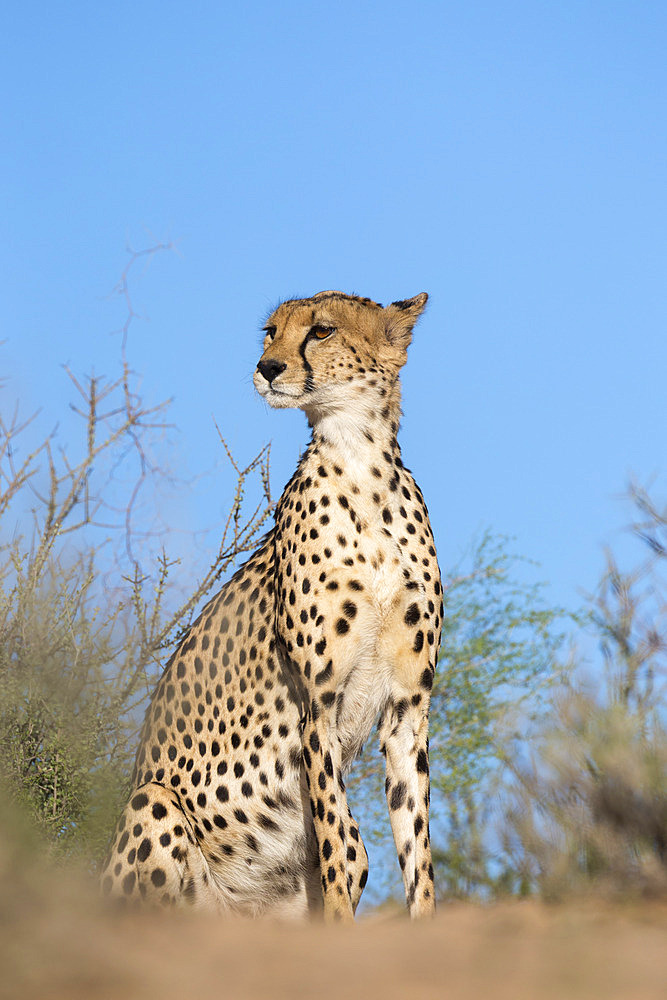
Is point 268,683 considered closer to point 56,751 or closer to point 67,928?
point 56,751

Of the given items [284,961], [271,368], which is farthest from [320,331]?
[284,961]

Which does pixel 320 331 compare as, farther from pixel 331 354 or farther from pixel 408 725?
pixel 408 725

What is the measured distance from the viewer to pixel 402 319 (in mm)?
4496

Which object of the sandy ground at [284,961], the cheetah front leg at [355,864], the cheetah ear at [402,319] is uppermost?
the cheetah ear at [402,319]

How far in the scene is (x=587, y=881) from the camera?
425cm

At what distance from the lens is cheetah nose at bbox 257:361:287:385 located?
414 cm

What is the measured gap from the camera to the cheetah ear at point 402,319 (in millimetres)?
4461

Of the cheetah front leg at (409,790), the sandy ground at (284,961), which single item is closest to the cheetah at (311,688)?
the cheetah front leg at (409,790)

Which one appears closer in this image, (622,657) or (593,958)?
(593,958)

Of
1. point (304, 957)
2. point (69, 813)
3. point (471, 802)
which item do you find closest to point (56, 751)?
point (69, 813)

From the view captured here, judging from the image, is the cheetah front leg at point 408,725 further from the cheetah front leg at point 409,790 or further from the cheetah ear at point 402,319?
the cheetah ear at point 402,319

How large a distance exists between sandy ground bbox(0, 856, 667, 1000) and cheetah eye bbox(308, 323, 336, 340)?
270 cm

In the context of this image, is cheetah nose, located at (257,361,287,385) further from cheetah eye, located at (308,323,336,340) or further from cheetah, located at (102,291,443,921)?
cheetah eye, located at (308,323,336,340)

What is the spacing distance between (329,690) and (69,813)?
6.15 feet
